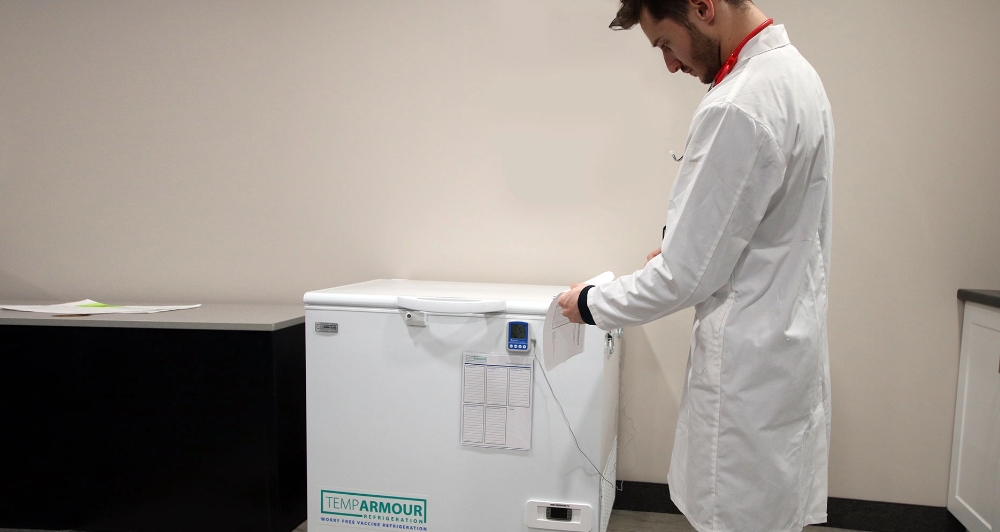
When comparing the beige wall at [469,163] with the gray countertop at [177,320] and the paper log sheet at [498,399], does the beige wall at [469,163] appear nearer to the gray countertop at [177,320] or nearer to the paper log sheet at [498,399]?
the gray countertop at [177,320]

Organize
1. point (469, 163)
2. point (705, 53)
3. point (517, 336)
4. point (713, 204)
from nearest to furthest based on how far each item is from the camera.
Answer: point (713, 204) < point (705, 53) < point (517, 336) < point (469, 163)

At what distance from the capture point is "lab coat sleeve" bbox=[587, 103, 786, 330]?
3.24 feet

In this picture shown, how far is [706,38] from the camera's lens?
1090mm

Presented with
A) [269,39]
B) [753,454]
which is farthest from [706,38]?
[269,39]

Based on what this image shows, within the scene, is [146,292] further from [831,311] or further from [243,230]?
[831,311]

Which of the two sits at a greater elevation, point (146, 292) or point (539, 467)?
point (146, 292)

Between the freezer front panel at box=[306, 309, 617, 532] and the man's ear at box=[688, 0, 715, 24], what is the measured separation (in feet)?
2.64

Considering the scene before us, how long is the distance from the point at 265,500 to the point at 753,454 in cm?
140

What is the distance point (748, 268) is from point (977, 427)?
1391 millimetres

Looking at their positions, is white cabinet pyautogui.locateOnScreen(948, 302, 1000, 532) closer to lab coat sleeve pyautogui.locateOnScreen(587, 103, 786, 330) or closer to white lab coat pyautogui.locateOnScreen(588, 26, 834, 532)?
white lab coat pyautogui.locateOnScreen(588, 26, 834, 532)

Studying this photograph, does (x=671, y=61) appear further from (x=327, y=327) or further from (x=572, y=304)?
(x=327, y=327)

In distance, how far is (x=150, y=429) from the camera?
1967 millimetres

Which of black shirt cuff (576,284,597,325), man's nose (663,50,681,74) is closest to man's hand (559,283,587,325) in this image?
black shirt cuff (576,284,597,325)

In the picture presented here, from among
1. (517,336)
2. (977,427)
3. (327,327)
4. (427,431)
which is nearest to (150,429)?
(327,327)
